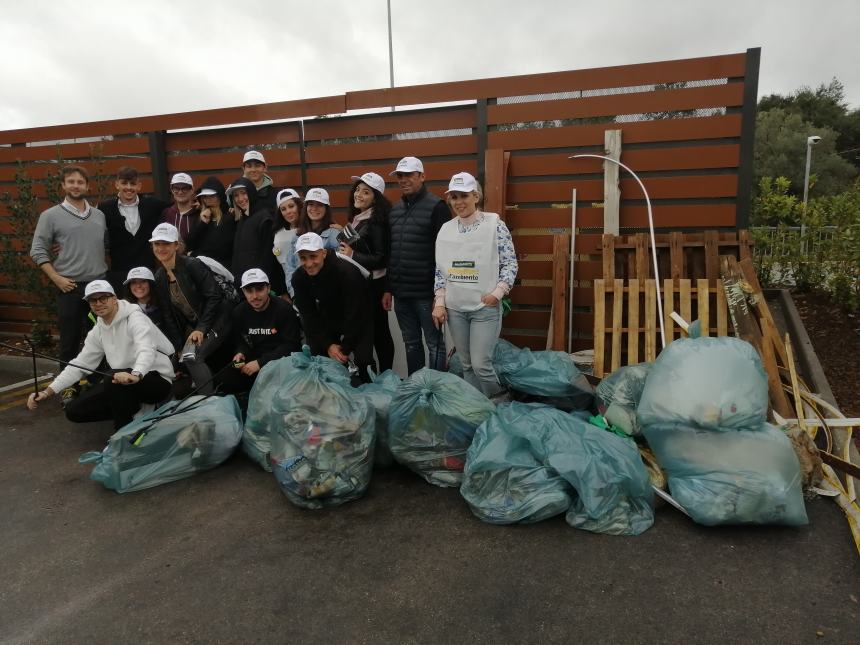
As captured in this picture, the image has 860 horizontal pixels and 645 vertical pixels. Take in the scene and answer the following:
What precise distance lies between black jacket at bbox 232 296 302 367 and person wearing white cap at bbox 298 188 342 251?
1.93ft

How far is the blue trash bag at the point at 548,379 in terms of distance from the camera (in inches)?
148

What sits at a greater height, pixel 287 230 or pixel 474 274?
pixel 287 230

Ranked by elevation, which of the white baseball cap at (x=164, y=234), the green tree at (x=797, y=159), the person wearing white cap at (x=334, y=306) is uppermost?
the green tree at (x=797, y=159)

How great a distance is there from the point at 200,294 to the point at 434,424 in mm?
2219

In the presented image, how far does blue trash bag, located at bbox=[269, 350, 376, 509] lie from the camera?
9.86ft

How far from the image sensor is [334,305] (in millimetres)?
3973

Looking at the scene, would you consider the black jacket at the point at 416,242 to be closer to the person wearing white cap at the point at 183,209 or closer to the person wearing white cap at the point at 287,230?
the person wearing white cap at the point at 287,230

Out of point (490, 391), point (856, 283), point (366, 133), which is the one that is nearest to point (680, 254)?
point (490, 391)

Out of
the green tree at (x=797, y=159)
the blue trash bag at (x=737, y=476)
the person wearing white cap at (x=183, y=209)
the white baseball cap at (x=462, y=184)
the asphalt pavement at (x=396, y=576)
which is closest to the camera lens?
the asphalt pavement at (x=396, y=576)

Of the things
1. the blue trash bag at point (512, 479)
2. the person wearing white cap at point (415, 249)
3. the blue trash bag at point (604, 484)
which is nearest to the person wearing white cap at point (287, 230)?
the person wearing white cap at point (415, 249)

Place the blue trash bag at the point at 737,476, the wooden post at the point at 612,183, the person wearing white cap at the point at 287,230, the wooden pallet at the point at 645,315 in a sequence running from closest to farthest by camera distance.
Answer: the blue trash bag at the point at 737,476, the wooden pallet at the point at 645,315, the person wearing white cap at the point at 287,230, the wooden post at the point at 612,183

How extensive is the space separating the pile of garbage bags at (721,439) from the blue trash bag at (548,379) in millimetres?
799

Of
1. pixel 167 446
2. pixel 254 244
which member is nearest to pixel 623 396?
pixel 167 446

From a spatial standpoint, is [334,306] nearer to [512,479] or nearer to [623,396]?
[512,479]
